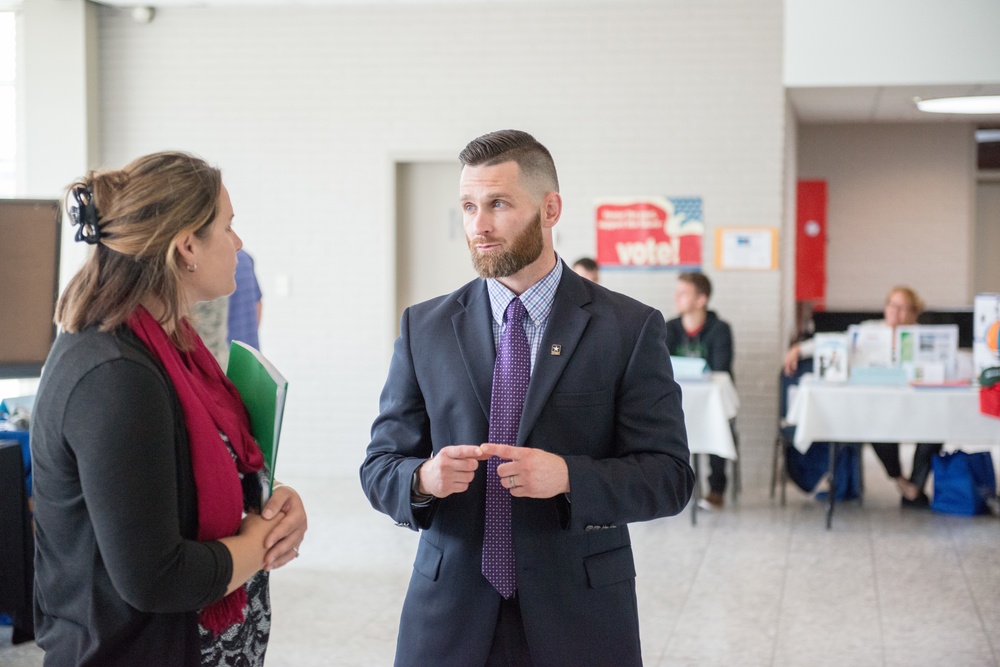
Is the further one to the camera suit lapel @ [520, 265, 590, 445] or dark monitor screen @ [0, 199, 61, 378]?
dark monitor screen @ [0, 199, 61, 378]

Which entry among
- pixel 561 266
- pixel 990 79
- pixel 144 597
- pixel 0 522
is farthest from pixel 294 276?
pixel 144 597

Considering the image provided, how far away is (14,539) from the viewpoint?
3982mm

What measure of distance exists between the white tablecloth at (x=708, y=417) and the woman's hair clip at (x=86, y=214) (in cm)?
494

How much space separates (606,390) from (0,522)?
120 inches

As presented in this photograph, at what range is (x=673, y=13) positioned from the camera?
716 cm

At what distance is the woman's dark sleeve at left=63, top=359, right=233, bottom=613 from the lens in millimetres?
1354

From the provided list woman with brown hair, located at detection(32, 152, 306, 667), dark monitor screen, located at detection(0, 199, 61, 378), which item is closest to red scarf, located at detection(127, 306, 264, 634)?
woman with brown hair, located at detection(32, 152, 306, 667)

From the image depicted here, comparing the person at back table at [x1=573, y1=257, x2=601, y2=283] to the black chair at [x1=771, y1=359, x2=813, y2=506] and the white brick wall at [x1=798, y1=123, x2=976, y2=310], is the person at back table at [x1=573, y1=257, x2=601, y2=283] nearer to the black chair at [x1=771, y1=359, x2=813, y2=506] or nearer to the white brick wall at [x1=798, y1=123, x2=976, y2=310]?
the black chair at [x1=771, y1=359, x2=813, y2=506]

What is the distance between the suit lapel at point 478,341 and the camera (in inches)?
72.9

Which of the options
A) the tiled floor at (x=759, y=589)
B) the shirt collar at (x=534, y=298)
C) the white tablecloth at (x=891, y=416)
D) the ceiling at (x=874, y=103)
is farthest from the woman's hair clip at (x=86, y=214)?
the ceiling at (x=874, y=103)

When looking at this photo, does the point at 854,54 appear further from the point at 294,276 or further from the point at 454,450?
the point at 454,450

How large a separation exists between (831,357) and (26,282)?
4612 millimetres

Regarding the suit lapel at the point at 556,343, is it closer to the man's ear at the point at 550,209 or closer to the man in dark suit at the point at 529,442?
the man in dark suit at the point at 529,442

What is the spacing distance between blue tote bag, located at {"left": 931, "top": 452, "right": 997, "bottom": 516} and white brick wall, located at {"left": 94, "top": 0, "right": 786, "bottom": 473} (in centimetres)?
125
